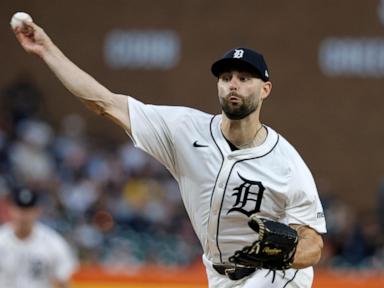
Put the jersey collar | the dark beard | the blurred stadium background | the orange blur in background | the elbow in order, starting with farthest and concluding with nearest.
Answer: the blurred stadium background
the orange blur in background
the jersey collar
the dark beard
the elbow

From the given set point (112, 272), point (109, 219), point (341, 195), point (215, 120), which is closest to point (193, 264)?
point (109, 219)

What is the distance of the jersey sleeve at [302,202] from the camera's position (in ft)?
19.4

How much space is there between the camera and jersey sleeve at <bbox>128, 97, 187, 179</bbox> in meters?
5.93

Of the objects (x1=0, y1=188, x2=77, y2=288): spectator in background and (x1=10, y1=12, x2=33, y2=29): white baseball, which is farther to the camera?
(x1=0, y1=188, x2=77, y2=288): spectator in background

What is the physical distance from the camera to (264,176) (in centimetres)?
594

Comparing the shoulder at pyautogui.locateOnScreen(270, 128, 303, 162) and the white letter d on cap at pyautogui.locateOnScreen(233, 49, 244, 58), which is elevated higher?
the white letter d on cap at pyautogui.locateOnScreen(233, 49, 244, 58)

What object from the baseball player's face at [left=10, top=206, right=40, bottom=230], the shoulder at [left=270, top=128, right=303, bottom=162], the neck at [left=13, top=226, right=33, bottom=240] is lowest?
the neck at [left=13, top=226, right=33, bottom=240]

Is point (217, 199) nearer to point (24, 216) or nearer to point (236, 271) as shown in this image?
point (236, 271)

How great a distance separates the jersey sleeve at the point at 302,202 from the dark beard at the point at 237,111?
0.37 meters

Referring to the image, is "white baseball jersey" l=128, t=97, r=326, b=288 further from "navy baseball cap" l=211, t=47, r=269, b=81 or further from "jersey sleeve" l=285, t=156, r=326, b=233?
"navy baseball cap" l=211, t=47, r=269, b=81

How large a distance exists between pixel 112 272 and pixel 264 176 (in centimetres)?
468

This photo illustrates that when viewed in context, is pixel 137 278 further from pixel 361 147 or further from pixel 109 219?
pixel 361 147

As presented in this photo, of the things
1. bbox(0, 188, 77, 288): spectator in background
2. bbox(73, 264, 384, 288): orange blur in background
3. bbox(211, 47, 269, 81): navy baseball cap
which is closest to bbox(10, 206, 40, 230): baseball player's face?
bbox(0, 188, 77, 288): spectator in background

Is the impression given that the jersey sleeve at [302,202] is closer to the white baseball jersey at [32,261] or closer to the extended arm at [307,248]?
the extended arm at [307,248]
